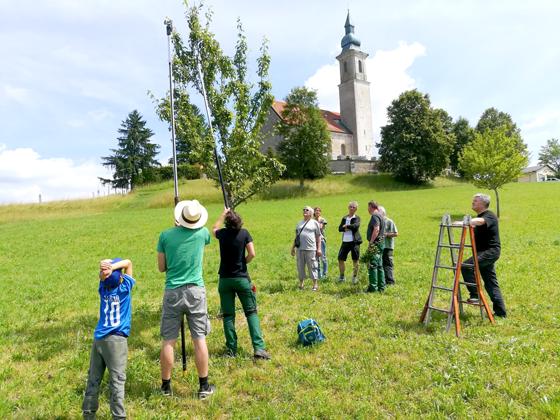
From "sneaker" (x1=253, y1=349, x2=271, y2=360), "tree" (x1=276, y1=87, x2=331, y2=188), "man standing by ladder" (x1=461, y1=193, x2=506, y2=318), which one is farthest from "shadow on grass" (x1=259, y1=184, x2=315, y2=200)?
"sneaker" (x1=253, y1=349, x2=271, y2=360)

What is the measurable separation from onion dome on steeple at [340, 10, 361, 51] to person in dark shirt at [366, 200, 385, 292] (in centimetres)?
7309

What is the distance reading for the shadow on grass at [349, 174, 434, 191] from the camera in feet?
172

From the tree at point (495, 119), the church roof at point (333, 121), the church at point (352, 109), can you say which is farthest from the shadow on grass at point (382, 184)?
the tree at point (495, 119)

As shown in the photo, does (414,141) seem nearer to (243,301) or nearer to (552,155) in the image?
(243,301)

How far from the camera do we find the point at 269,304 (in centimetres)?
922

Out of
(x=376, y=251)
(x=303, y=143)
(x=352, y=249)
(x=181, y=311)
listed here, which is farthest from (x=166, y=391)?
(x=303, y=143)

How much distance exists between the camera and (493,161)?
26.5 metres

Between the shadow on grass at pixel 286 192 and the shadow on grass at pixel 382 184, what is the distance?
26.5 ft

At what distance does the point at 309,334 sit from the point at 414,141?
52.0 metres

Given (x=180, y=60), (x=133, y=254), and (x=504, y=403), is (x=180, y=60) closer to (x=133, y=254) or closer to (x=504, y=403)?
(x=504, y=403)

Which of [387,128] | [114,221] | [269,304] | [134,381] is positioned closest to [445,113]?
[387,128]

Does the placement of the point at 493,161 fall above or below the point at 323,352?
above

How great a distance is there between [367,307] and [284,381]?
362 centimetres

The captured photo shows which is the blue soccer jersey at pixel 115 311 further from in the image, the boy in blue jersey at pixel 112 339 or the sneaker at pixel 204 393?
the sneaker at pixel 204 393
